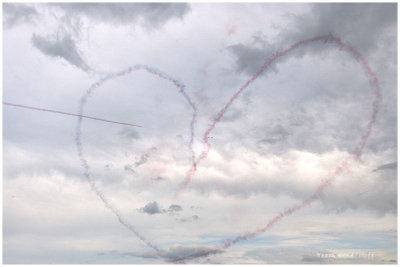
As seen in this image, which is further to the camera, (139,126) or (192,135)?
(192,135)

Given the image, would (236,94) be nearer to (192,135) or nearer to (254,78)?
(254,78)

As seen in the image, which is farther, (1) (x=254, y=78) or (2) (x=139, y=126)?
(1) (x=254, y=78)

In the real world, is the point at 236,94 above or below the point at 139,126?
above

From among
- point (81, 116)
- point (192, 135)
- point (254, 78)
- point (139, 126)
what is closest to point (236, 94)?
point (254, 78)

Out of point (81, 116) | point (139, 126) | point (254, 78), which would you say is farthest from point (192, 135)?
point (81, 116)

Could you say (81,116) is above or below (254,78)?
below

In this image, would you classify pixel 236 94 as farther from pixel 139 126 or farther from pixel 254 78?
pixel 139 126

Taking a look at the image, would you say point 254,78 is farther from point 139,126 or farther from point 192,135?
point 139,126
